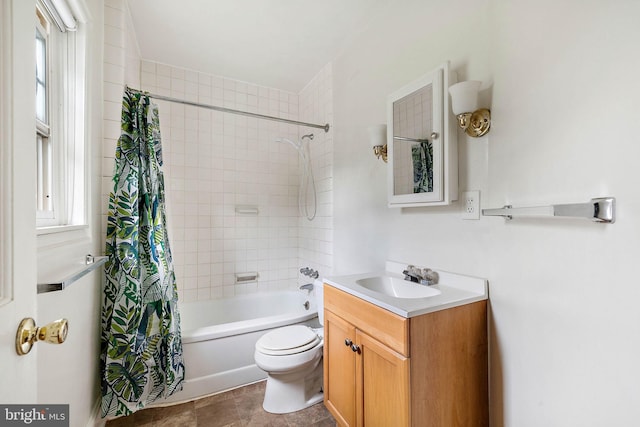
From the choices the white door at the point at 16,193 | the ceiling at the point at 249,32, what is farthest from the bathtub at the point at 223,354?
the ceiling at the point at 249,32

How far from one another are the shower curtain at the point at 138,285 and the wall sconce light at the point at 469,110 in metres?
1.72

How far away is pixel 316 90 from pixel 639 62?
2209 mm

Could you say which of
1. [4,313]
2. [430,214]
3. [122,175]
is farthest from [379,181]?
[4,313]

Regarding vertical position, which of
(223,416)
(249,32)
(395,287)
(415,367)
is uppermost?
(249,32)

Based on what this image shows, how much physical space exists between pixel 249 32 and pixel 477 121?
170cm

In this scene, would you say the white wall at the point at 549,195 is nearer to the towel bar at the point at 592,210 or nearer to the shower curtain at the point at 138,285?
the towel bar at the point at 592,210

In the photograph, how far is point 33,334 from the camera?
1.70ft

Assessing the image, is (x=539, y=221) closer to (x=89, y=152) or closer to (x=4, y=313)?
(x=4, y=313)

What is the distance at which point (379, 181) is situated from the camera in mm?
1805

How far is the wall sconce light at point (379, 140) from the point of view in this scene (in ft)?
5.52

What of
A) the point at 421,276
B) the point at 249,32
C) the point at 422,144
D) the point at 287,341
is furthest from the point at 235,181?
the point at 421,276

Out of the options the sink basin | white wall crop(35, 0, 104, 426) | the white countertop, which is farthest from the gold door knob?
the sink basin

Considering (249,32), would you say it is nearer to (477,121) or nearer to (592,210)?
(477,121)

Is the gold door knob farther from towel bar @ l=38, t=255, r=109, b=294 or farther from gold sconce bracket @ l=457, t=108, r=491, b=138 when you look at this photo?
gold sconce bracket @ l=457, t=108, r=491, b=138
